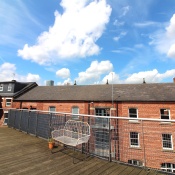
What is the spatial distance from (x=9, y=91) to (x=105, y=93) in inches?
729

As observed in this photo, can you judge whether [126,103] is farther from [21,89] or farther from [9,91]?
[9,91]

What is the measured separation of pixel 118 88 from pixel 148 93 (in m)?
4.53

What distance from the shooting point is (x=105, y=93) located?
22156 millimetres

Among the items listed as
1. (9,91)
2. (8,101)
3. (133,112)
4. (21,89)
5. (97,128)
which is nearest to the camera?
(97,128)

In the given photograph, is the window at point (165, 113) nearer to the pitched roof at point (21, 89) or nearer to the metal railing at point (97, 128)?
the metal railing at point (97, 128)

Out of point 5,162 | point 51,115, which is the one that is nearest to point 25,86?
point 51,115

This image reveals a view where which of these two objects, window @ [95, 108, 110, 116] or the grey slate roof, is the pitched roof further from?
window @ [95, 108, 110, 116]

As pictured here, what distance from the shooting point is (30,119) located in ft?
28.1

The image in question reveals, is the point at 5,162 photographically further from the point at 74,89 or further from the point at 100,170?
the point at 74,89

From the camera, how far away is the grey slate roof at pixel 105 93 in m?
19.2

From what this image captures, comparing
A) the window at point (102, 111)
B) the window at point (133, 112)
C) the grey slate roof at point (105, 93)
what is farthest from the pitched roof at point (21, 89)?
the window at point (133, 112)

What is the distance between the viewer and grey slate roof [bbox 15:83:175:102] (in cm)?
1922

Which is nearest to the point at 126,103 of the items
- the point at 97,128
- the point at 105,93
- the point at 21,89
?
the point at 105,93

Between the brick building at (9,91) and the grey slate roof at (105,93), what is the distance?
56.8 inches
